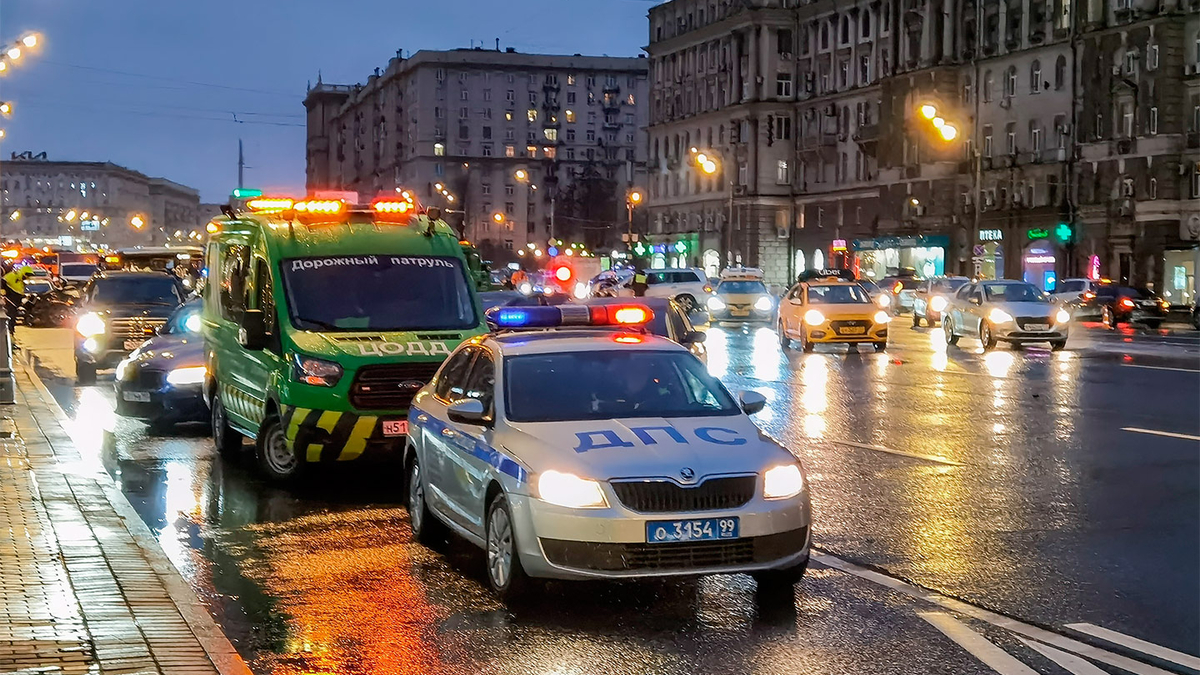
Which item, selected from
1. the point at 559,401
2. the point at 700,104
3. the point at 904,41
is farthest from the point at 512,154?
the point at 559,401

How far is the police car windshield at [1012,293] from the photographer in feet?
111

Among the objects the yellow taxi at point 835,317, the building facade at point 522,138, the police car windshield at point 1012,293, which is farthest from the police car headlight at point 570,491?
the building facade at point 522,138

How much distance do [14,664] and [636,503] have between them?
3.03m

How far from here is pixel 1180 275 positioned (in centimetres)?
6269

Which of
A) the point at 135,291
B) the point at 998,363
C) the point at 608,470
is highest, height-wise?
the point at 135,291

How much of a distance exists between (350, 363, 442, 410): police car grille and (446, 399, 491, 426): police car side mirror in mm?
3837

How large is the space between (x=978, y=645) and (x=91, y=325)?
2160cm

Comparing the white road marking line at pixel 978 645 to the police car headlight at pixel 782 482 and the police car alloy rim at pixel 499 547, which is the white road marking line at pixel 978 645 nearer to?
the police car headlight at pixel 782 482

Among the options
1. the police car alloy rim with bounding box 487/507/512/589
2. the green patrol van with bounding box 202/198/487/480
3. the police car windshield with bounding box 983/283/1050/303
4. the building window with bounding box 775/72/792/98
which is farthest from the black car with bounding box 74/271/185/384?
the building window with bounding box 775/72/792/98

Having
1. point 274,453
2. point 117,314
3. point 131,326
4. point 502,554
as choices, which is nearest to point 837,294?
point 131,326

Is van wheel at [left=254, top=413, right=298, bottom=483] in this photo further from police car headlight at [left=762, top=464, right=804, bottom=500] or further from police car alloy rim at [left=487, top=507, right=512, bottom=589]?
police car headlight at [left=762, top=464, right=804, bottom=500]

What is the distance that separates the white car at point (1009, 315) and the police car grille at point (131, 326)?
56.2 feet

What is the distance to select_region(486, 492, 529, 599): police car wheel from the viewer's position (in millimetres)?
8258

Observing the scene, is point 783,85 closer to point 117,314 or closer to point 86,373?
point 117,314
